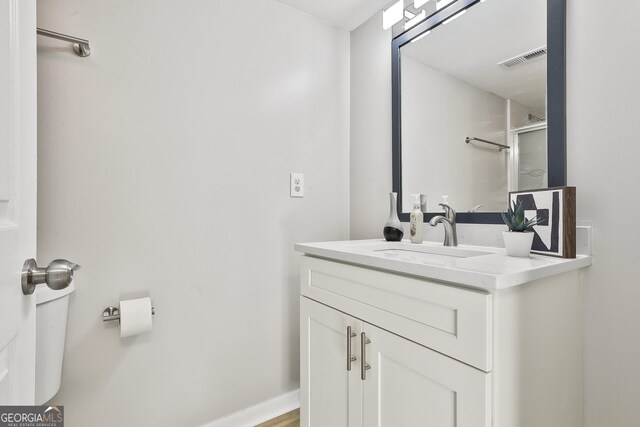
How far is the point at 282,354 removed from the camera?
154cm

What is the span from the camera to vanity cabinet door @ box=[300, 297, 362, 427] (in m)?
0.98

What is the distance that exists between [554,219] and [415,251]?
49 cm

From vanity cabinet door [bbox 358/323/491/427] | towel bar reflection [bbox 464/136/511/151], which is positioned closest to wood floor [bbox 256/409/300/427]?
vanity cabinet door [bbox 358/323/491/427]

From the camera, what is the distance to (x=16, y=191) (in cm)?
48

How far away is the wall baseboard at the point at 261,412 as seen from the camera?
1.37 metres

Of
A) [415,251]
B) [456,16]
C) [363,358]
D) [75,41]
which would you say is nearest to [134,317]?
[363,358]

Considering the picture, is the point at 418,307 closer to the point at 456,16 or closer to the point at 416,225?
the point at 416,225

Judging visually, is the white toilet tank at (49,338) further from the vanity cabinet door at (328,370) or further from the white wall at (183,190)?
the vanity cabinet door at (328,370)

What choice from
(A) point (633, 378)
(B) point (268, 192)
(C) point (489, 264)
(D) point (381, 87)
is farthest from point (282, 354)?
(D) point (381, 87)

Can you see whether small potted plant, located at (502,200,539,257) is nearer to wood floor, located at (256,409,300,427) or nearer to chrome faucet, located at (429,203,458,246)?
chrome faucet, located at (429,203,458,246)

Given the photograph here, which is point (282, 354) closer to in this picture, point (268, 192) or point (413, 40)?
point (268, 192)

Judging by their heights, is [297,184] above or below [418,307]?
above

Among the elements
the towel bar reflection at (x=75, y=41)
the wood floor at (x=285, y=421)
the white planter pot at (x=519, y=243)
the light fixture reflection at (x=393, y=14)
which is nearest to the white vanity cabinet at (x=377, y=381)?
the wood floor at (x=285, y=421)

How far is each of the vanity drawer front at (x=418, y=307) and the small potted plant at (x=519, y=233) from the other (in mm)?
341
